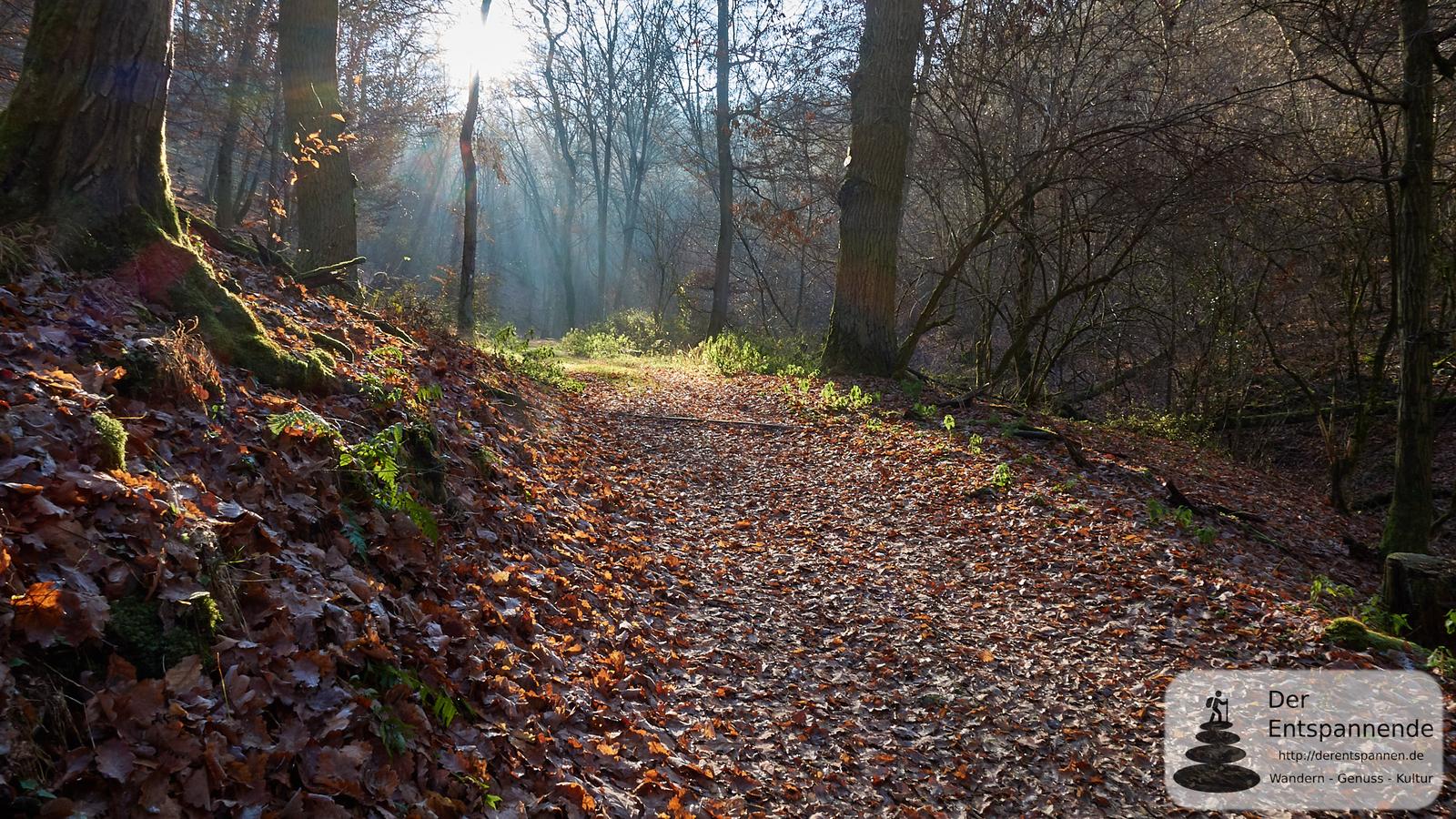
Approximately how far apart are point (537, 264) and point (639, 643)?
174 ft

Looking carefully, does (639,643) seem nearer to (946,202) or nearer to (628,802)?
(628,802)

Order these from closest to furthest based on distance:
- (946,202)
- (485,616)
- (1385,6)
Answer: (485,616)
(1385,6)
(946,202)

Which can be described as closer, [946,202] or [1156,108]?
[1156,108]

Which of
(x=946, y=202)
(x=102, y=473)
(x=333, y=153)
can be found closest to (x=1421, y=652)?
(x=102, y=473)

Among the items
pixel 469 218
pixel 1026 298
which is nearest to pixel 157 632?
pixel 1026 298

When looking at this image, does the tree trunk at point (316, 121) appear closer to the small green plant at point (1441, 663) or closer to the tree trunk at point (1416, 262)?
the tree trunk at point (1416, 262)

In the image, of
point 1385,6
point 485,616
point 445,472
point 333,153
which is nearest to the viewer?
point 485,616

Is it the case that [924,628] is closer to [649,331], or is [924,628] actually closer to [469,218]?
[469,218]

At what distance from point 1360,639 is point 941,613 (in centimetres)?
262

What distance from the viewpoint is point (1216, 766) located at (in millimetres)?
4031

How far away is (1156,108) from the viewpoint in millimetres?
10461

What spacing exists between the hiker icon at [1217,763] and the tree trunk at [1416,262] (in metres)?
3.90

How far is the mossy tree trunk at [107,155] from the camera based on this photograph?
3980 mm

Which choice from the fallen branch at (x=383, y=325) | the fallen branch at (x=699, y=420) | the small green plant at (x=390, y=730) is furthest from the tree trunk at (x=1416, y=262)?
the fallen branch at (x=383, y=325)
